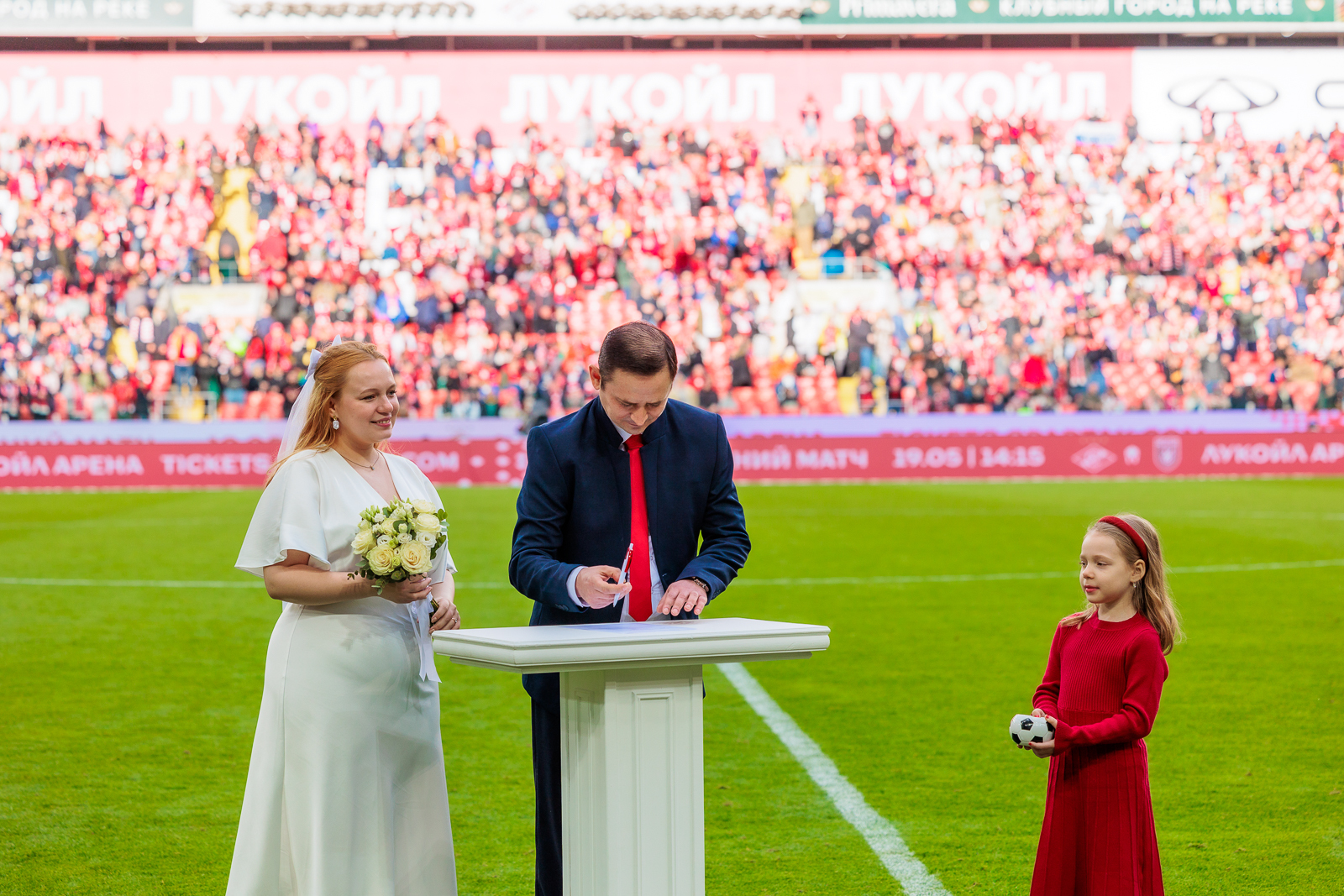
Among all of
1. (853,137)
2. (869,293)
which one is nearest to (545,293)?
(869,293)

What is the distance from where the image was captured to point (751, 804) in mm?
5465

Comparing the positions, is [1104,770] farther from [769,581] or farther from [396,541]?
[769,581]

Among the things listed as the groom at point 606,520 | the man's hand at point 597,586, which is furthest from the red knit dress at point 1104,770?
the man's hand at point 597,586

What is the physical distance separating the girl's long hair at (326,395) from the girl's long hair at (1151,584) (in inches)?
77.0

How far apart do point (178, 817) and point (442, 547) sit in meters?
2.37

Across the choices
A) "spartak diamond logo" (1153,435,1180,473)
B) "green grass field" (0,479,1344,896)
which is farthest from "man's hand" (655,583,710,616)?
"spartak diamond logo" (1153,435,1180,473)

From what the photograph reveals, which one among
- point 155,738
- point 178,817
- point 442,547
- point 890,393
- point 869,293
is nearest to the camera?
point 442,547

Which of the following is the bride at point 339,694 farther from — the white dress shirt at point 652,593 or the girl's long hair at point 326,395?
the white dress shirt at point 652,593

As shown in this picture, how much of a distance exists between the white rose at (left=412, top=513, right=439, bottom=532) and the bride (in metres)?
0.14

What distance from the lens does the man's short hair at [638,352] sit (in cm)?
309

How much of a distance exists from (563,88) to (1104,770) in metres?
28.6

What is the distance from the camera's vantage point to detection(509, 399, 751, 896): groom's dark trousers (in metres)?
3.33

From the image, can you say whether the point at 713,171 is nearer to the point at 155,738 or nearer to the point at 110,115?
the point at 110,115

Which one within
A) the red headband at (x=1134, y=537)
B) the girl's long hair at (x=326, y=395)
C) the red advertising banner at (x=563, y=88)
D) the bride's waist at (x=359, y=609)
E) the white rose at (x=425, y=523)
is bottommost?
the bride's waist at (x=359, y=609)
